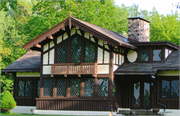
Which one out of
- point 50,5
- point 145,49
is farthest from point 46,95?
point 50,5

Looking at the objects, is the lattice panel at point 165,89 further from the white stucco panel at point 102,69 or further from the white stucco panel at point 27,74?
the white stucco panel at point 27,74

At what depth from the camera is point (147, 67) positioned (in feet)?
75.2

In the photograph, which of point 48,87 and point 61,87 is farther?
point 48,87

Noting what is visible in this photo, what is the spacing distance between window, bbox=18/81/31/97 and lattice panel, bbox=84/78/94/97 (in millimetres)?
6029

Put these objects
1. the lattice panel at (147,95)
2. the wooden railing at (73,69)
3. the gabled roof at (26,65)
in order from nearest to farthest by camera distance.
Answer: the wooden railing at (73,69) → the lattice panel at (147,95) → the gabled roof at (26,65)

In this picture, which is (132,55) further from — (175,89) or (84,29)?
(84,29)

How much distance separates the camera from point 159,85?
23.0m

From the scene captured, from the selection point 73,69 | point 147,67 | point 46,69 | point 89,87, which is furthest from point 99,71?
point 46,69

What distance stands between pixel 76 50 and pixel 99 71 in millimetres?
2335

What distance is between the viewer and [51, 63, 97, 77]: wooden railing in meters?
22.0

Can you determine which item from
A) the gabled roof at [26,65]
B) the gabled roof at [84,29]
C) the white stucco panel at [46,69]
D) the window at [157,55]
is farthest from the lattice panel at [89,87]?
the window at [157,55]

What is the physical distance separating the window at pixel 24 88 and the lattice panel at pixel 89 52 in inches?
257

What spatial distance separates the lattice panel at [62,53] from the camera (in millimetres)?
23281

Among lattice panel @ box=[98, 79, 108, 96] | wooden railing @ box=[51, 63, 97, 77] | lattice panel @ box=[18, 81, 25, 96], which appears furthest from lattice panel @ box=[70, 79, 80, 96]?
lattice panel @ box=[18, 81, 25, 96]
